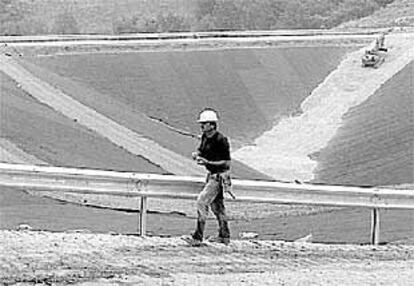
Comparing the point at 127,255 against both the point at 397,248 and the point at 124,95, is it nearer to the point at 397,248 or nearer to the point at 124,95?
the point at 397,248

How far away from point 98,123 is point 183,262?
24.3 meters

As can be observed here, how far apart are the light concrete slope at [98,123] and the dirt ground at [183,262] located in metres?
16.6

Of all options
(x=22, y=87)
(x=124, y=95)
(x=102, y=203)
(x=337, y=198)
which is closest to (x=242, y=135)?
(x=124, y=95)

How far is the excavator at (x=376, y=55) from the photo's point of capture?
2009 inches

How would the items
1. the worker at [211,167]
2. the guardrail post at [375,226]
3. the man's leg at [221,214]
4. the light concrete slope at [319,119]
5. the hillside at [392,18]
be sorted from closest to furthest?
1. the worker at [211,167]
2. the man's leg at [221,214]
3. the guardrail post at [375,226]
4. the light concrete slope at [319,119]
5. the hillside at [392,18]

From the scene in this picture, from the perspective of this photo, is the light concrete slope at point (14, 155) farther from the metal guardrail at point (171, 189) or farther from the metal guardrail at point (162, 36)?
the metal guardrail at point (162, 36)

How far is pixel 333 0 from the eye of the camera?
297 ft

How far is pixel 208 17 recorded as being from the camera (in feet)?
282

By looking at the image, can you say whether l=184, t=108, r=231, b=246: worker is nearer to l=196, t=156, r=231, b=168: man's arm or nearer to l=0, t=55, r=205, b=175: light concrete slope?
l=196, t=156, r=231, b=168: man's arm

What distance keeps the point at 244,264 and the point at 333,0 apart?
7835cm

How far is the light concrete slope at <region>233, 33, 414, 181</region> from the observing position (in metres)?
36.5

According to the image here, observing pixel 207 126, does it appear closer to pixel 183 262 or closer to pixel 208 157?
pixel 208 157

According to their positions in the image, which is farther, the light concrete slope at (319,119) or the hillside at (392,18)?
the hillside at (392,18)

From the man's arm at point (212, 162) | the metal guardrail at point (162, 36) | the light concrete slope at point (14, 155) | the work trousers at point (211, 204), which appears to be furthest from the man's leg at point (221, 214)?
the metal guardrail at point (162, 36)
